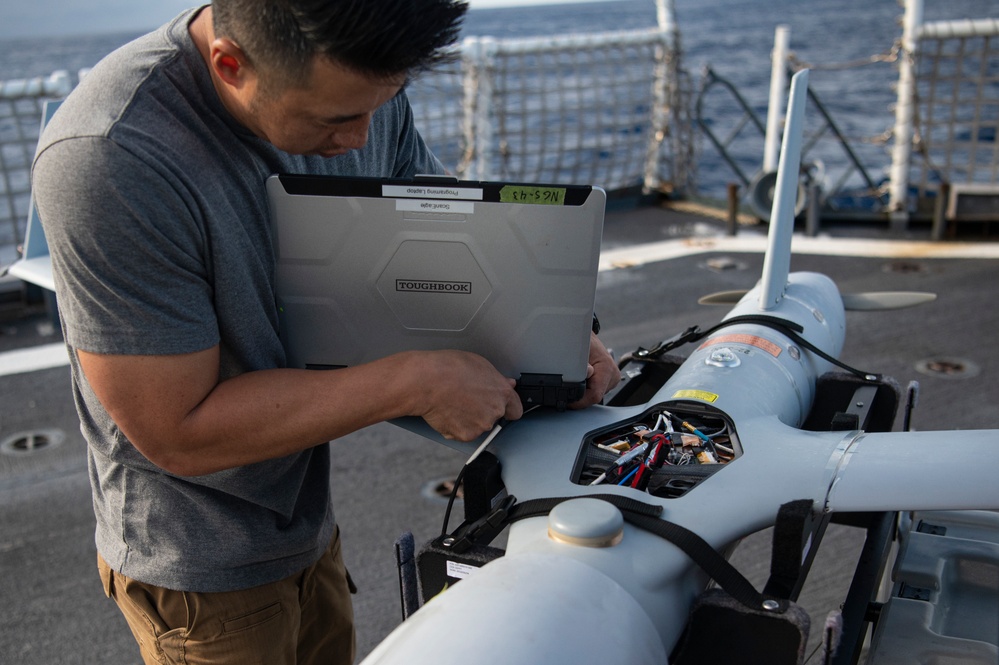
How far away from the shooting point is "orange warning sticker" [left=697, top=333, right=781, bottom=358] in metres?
1.93

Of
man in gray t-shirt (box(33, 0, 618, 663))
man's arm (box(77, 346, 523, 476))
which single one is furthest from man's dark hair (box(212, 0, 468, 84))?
man's arm (box(77, 346, 523, 476))

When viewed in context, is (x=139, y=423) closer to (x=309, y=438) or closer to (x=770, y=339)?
(x=309, y=438)

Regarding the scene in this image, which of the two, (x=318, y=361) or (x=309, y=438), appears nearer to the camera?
(x=309, y=438)

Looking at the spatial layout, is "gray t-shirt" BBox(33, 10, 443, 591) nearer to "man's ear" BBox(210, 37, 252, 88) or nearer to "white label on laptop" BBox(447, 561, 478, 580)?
"man's ear" BBox(210, 37, 252, 88)

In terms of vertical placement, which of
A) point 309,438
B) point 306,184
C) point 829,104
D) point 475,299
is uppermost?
point 306,184

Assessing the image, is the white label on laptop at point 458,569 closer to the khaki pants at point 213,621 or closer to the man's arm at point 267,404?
the man's arm at point 267,404

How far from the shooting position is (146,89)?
3.92 ft

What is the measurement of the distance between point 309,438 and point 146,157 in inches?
17.6

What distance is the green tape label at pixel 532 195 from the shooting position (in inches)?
52.8

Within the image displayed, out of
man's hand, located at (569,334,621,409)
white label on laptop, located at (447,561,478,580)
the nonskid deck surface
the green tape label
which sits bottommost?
the nonskid deck surface

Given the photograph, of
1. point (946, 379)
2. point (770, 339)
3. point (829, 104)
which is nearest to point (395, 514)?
point (770, 339)

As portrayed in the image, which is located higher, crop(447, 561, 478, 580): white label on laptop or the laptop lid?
the laptop lid

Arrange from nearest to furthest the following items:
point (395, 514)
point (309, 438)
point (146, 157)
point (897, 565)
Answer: point (146, 157), point (309, 438), point (897, 565), point (395, 514)

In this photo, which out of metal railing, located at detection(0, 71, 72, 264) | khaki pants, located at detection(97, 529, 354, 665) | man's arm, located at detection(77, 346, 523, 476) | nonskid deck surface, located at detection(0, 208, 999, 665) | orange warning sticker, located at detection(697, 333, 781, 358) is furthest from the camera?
metal railing, located at detection(0, 71, 72, 264)
